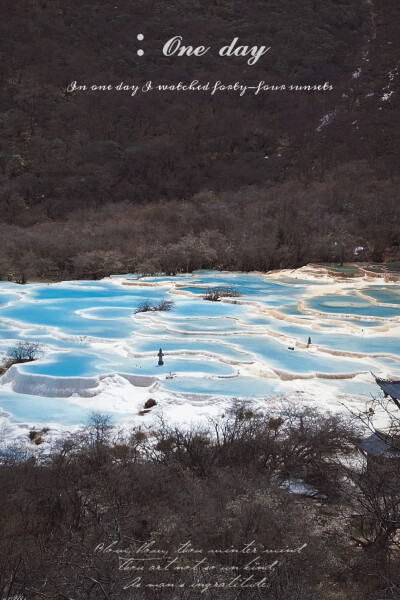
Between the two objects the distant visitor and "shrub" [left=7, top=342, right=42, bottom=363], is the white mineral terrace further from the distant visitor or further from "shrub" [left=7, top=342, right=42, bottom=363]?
"shrub" [left=7, top=342, right=42, bottom=363]

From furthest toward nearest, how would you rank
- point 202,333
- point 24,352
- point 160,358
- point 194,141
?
point 194,141 → point 202,333 → point 24,352 → point 160,358

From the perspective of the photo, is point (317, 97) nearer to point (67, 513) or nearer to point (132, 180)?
point (132, 180)

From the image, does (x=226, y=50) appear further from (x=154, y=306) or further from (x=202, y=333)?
(x=202, y=333)

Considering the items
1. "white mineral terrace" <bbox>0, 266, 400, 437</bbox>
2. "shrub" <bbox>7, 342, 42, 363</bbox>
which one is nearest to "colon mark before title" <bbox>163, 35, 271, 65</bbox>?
"white mineral terrace" <bbox>0, 266, 400, 437</bbox>

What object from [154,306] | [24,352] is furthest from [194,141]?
[24,352]

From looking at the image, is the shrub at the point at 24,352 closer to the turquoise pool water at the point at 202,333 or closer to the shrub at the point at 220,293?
the turquoise pool water at the point at 202,333

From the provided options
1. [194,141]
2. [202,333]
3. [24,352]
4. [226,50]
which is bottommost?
[24,352]

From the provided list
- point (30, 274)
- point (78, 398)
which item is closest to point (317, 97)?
point (30, 274)
